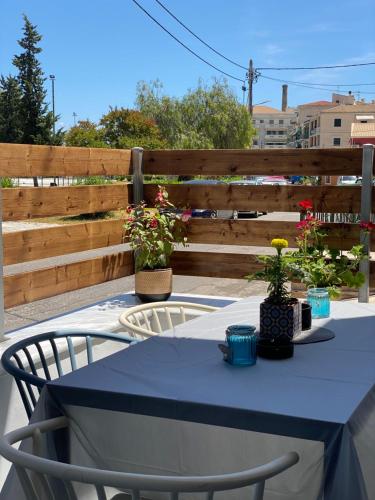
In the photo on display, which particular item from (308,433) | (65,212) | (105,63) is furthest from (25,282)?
(105,63)

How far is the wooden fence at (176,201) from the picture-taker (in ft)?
11.6

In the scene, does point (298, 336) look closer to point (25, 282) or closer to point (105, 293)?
point (25, 282)

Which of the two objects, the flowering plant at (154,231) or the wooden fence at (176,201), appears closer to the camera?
the wooden fence at (176,201)

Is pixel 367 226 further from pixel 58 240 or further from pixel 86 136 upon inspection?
pixel 86 136

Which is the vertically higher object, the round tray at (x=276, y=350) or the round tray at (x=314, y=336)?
the round tray at (x=276, y=350)

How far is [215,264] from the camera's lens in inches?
180

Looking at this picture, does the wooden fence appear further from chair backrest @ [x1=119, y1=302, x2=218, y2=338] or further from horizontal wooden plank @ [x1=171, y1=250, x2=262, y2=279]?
chair backrest @ [x1=119, y1=302, x2=218, y2=338]

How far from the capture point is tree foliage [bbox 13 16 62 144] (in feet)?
109

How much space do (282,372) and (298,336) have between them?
0.38m

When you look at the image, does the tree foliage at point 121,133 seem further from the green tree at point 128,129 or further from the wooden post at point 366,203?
the wooden post at point 366,203

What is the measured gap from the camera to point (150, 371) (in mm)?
1697

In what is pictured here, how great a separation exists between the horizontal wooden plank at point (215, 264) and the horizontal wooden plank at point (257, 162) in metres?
0.59

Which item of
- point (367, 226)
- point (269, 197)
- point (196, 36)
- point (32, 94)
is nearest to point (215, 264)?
point (269, 197)

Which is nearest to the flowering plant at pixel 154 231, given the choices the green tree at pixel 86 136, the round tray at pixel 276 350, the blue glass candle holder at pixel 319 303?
the blue glass candle holder at pixel 319 303
